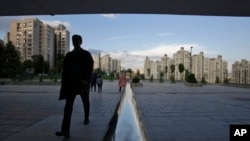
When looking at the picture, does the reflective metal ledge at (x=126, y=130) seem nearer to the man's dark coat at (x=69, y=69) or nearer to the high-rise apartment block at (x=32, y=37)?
the man's dark coat at (x=69, y=69)

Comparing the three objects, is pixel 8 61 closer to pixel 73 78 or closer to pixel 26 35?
pixel 26 35

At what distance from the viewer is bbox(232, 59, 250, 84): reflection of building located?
7731 cm

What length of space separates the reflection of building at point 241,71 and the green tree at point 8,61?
151 ft

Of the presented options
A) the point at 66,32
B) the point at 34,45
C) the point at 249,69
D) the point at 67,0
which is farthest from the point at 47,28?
the point at 67,0

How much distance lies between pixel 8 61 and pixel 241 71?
1992 inches

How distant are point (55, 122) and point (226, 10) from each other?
30.0 ft

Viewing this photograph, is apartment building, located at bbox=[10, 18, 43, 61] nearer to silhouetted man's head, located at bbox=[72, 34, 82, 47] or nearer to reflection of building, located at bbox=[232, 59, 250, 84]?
reflection of building, located at bbox=[232, 59, 250, 84]

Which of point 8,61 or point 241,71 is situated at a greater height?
point 8,61

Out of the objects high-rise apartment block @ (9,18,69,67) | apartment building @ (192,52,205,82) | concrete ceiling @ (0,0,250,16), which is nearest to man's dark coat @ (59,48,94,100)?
concrete ceiling @ (0,0,250,16)

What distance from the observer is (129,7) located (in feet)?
47.4

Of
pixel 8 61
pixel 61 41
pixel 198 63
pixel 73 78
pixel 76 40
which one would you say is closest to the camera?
pixel 73 78

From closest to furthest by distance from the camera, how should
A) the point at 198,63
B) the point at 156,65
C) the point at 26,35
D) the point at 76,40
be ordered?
the point at 76,40 → the point at 198,63 → the point at 26,35 → the point at 156,65

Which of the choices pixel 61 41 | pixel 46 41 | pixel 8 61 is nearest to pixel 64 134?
pixel 8 61

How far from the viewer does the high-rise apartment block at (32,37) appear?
106 meters
